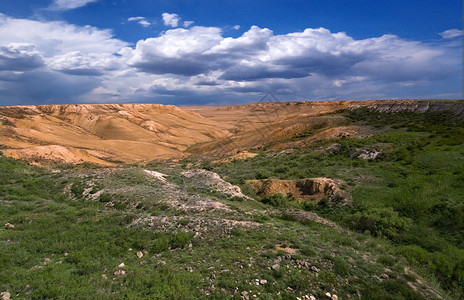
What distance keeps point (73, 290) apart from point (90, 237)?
3.98 m

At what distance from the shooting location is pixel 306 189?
2177 cm

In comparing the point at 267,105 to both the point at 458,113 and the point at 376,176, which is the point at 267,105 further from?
the point at 376,176

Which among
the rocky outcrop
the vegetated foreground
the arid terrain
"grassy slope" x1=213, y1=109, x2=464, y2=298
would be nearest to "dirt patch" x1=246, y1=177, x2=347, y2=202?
the vegetated foreground

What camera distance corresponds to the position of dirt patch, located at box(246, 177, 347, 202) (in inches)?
795

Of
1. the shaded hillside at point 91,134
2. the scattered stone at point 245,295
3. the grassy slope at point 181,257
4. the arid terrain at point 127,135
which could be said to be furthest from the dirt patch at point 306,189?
the shaded hillside at point 91,134

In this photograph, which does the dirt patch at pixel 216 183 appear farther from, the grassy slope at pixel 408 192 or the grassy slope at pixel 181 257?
the grassy slope at pixel 181 257

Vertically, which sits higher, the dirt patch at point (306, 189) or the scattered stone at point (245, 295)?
the scattered stone at point (245, 295)

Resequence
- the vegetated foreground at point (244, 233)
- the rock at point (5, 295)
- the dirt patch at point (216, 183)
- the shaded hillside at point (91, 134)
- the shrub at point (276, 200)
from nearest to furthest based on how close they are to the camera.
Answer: the rock at point (5, 295) < the vegetated foreground at point (244, 233) < the shrub at point (276, 200) < the dirt patch at point (216, 183) < the shaded hillside at point (91, 134)

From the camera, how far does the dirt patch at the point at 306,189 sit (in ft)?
66.3

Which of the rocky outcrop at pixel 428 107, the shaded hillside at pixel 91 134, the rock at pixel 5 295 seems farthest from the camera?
the rocky outcrop at pixel 428 107

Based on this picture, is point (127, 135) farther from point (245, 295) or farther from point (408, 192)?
point (245, 295)

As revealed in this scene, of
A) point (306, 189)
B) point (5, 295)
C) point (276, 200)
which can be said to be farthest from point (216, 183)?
point (5, 295)

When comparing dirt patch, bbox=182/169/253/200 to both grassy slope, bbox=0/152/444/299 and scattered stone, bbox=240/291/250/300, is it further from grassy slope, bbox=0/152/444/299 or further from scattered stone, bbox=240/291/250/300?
scattered stone, bbox=240/291/250/300

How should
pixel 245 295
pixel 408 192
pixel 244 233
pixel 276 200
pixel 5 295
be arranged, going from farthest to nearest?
pixel 276 200 < pixel 408 192 < pixel 244 233 < pixel 245 295 < pixel 5 295
